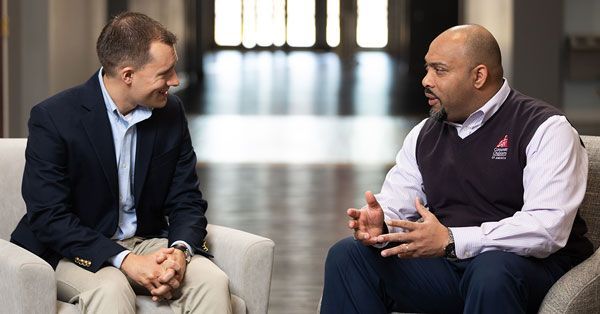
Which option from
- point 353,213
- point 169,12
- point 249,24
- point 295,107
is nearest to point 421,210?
point 353,213

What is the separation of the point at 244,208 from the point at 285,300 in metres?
2.91

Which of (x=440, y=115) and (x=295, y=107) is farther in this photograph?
(x=295, y=107)

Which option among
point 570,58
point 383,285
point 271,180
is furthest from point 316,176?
point 383,285

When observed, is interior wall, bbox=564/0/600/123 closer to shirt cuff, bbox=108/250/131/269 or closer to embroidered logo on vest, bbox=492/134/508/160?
embroidered logo on vest, bbox=492/134/508/160

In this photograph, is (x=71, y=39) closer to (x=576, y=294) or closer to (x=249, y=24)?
(x=576, y=294)

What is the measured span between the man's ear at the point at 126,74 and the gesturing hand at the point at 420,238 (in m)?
0.92

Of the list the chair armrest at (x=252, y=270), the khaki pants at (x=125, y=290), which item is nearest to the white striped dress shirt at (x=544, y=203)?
the chair armrest at (x=252, y=270)

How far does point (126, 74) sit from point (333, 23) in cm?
3676

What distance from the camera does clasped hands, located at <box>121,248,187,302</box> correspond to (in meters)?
3.40

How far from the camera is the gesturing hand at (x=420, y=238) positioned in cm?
335

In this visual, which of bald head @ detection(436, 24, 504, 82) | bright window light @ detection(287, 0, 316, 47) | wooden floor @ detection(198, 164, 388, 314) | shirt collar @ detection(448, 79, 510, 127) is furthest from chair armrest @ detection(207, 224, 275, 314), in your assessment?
bright window light @ detection(287, 0, 316, 47)

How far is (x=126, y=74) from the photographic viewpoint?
3645 millimetres

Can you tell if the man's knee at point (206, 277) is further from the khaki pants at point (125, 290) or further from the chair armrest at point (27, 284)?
the chair armrest at point (27, 284)

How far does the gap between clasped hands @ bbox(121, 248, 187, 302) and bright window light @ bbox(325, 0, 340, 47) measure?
36622 millimetres
